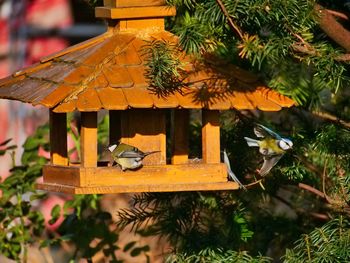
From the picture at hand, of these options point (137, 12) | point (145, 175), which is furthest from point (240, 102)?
point (137, 12)

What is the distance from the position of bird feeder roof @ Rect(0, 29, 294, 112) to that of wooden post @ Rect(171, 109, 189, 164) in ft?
0.83

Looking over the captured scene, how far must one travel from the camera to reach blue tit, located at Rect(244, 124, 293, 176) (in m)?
3.57

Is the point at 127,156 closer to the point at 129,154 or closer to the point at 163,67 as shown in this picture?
the point at 129,154

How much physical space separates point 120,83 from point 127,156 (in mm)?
251

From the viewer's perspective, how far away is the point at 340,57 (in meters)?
3.39

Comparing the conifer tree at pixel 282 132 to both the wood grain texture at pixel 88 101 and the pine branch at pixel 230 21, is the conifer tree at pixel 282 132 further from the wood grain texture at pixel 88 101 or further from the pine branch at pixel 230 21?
the wood grain texture at pixel 88 101

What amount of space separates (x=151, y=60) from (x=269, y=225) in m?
1.40

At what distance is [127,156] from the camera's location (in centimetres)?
346

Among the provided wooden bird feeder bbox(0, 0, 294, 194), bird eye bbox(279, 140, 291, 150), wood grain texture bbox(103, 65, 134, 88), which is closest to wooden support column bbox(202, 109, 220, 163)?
wooden bird feeder bbox(0, 0, 294, 194)

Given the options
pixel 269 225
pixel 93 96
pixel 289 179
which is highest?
pixel 93 96

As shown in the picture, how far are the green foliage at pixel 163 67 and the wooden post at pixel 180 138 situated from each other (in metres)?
0.28

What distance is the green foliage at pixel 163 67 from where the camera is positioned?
336 cm

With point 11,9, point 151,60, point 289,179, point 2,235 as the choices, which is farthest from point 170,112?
point 11,9

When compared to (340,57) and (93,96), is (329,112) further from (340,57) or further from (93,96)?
(93,96)
